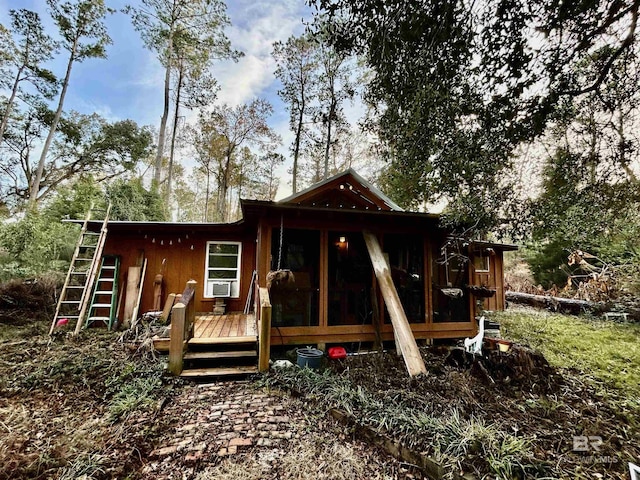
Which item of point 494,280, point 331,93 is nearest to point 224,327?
point 494,280

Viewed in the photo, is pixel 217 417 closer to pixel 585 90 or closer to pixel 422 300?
pixel 422 300

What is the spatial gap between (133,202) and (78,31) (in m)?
9.04

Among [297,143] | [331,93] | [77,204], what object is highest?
[331,93]

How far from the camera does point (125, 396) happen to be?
3225mm

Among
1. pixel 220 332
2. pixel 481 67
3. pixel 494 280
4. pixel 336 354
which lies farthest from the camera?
pixel 494 280

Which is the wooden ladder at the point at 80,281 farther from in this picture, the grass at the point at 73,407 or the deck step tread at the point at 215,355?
the deck step tread at the point at 215,355

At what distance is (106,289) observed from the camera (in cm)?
699

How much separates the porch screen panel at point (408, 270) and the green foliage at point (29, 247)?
340 inches

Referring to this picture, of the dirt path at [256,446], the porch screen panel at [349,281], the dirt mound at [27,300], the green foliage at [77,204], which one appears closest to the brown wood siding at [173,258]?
the dirt mound at [27,300]

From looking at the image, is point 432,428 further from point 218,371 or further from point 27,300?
point 27,300

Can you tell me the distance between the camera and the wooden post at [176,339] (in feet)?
12.3

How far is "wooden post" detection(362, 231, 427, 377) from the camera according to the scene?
12.6 feet

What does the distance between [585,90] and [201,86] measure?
15.5m

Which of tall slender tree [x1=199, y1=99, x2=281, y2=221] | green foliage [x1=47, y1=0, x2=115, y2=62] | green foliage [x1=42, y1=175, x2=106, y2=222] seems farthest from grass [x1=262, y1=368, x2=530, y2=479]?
green foliage [x1=47, y1=0, x2=115, y2=62]
